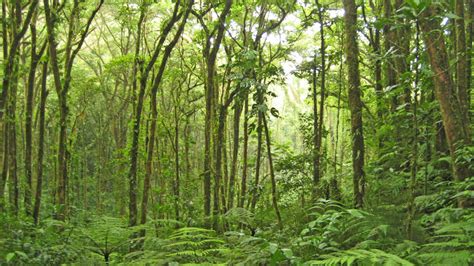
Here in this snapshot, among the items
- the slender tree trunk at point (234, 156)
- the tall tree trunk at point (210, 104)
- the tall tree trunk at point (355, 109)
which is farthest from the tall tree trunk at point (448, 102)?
the slender tree trunk at point (234, 156)

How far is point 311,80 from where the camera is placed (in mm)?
9703

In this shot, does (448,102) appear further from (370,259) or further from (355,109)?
(370,259)

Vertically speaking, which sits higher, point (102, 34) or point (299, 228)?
point (102, 34)

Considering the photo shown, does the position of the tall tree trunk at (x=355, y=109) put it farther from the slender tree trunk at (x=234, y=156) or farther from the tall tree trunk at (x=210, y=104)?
the slender tree trunk at (x=234, y=156)

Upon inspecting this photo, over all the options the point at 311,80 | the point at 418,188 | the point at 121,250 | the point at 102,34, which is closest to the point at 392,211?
the point at 418,188

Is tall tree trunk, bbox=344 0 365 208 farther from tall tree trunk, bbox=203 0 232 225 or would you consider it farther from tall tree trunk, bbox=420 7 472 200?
tall tree trunk, bbox=203 0 232 225

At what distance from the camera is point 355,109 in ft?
16.4

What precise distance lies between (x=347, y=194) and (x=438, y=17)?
3.88 m

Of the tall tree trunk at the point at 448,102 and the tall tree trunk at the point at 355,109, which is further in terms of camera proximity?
the tall tree trunk at the point at 355,109

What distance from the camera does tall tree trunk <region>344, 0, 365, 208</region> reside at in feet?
16.1

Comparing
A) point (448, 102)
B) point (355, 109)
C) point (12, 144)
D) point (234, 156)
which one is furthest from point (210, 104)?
point (448, 102)

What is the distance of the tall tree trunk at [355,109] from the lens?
4.92 m

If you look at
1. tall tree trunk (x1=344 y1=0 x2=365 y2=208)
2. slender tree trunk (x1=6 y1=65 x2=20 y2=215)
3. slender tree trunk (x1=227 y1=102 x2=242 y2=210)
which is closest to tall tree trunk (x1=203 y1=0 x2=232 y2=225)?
slender tree trunk (x1=227 y1=102 x2=242 y2=210)

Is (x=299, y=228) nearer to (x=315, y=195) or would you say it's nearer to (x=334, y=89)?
(x=315, y=195)
